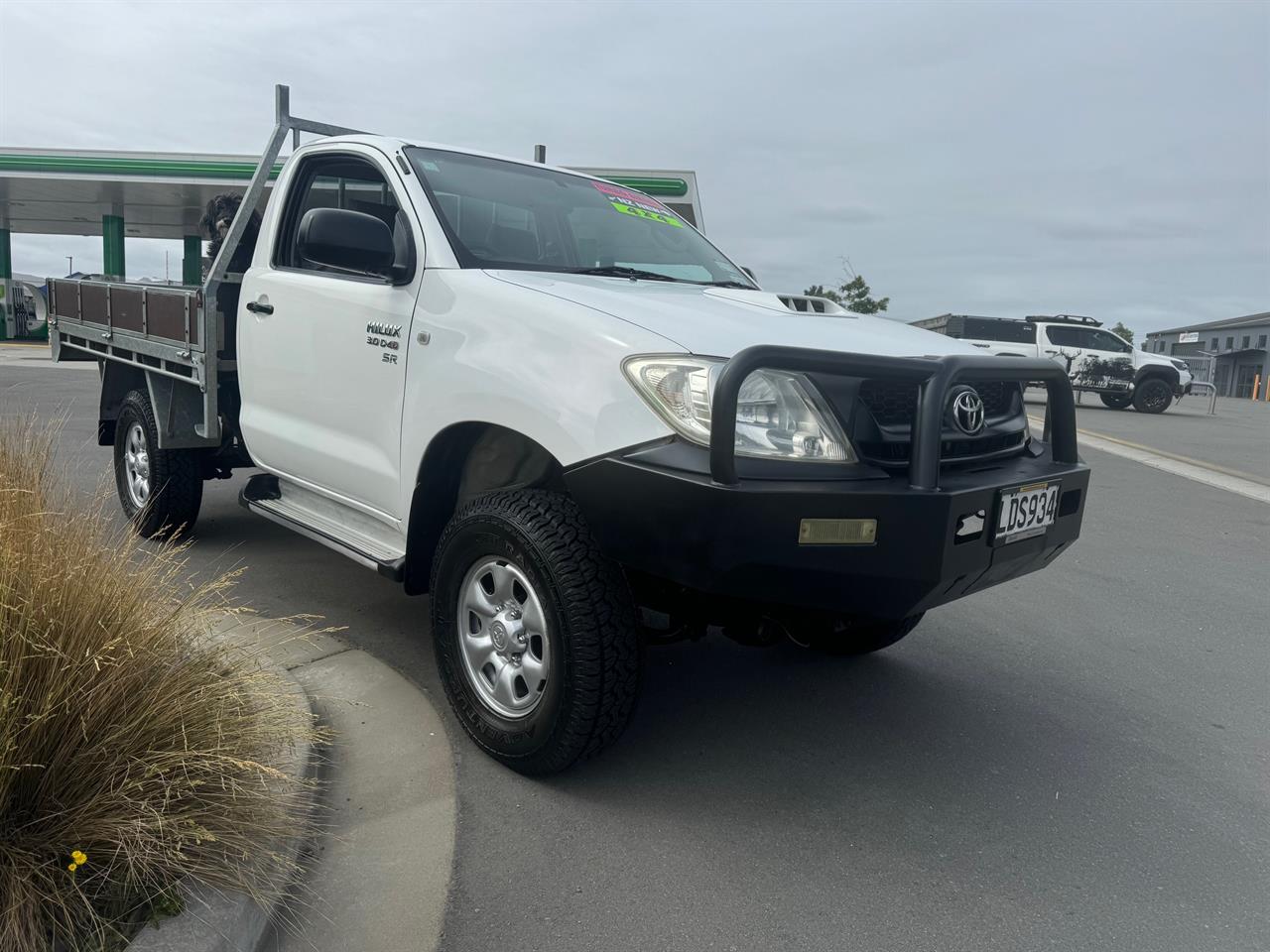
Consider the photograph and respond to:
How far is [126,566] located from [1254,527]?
8.14m

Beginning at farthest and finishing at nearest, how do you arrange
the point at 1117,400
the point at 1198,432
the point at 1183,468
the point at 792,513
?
the point at 1117,400
the point at 1198,432
the point at 1183,468
the point at 792,513

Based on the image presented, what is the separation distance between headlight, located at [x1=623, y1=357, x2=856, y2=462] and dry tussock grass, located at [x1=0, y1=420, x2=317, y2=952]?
1.32m

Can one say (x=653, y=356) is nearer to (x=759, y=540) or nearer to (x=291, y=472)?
(x=759, y=540)

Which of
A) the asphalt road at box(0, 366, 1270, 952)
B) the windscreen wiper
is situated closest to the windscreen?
the windscreen wiper

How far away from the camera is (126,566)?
8.55ft

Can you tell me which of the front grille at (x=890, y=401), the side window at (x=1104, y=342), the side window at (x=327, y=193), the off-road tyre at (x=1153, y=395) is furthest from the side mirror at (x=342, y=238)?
the off-road tyre at (x=1153, y=395)

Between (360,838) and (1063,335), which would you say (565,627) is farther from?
(1063,335)

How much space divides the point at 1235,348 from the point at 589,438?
77.6 meters

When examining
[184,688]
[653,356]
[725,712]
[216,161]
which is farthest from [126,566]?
[216,161]

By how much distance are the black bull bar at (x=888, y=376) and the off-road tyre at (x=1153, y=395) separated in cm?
2223

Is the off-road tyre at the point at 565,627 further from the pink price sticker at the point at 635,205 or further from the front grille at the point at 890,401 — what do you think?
the pink price sticker at the point at 635,205

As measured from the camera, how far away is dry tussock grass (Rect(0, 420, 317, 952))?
79.4 inches

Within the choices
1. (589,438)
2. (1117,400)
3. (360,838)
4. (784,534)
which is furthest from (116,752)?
(1117,400)

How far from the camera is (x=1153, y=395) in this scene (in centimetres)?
2255
